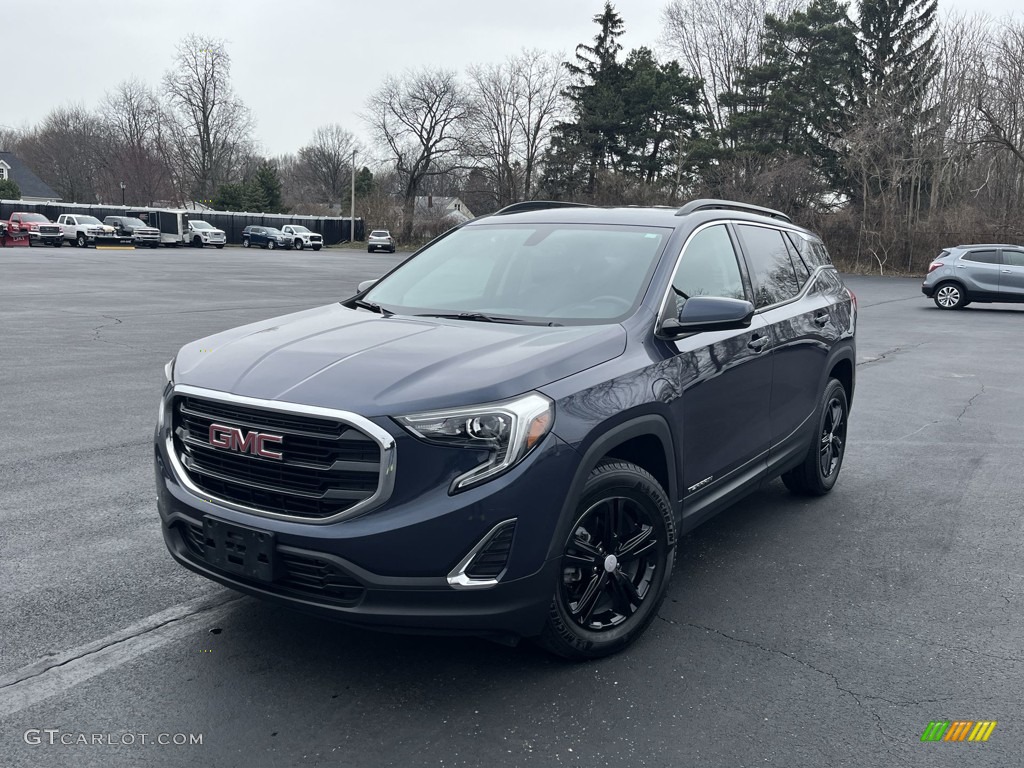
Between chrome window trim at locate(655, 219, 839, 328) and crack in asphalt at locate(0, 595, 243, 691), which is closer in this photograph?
crack in asphalt at locate(0, 595, 243, 691)

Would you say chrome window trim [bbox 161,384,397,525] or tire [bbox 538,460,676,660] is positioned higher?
chrome window trim [bbox 161,384,397,525]

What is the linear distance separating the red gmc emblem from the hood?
0.14 metres

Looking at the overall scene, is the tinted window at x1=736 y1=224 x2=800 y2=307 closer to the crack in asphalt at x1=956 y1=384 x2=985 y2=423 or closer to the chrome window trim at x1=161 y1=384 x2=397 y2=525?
the chrome window trim at x1=161 y1=384 x2=397 y2=525

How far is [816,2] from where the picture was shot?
52594 millimetres

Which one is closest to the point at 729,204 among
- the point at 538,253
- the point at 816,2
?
the point at 538,253

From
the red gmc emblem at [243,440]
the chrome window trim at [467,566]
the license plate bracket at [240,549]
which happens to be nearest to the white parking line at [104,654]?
the license plate bracket at [240,549]

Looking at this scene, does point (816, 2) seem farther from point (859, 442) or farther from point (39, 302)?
point (859, 442)

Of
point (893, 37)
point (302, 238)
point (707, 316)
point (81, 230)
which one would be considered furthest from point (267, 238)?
point (707, 316)

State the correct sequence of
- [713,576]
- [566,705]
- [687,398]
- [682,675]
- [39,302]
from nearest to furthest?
[566,705] → [682,675] → [687,398] → [713,576] → [39,302]

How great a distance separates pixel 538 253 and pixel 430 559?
209cm

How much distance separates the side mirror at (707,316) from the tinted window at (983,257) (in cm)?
2232

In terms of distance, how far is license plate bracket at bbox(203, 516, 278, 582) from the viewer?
3.09m

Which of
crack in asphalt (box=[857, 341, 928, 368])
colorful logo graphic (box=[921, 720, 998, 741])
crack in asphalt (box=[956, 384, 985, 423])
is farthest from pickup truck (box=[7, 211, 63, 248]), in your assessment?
colorful logo graphic (box=[921, 720, 998, 741])

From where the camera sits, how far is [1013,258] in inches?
906
